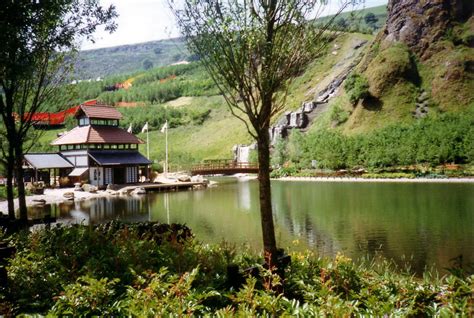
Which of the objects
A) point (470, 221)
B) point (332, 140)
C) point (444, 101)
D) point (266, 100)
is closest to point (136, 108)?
point (332, 140)

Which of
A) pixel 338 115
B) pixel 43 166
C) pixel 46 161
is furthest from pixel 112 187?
pixel 338 115

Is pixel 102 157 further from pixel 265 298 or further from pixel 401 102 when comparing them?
pixel 401 102

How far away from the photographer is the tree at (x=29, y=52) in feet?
30.7

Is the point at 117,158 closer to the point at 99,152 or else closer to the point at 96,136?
the point at 99,152

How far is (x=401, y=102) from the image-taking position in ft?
258

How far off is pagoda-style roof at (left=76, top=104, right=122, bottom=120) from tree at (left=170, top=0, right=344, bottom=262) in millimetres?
43336

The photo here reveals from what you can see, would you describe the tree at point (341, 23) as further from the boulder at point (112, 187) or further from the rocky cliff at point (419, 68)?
the rocky cliff at point (419, 68)

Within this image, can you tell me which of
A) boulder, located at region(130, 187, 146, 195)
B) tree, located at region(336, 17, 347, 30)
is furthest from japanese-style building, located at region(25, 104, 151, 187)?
tree, located at region(336, 17, 347, 30)

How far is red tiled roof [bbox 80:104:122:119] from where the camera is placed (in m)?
48.0

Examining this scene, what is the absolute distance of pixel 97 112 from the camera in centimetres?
4888

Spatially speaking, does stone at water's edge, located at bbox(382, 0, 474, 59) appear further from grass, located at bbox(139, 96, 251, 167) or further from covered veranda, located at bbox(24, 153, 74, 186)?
covered veranda, located at bbox(24, 153, 74, 186)

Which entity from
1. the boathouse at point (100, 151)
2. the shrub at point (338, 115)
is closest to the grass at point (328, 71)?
the shrub at point (338, 115)

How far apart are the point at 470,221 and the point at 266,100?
682 inches

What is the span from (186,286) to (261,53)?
4446 millimetres
